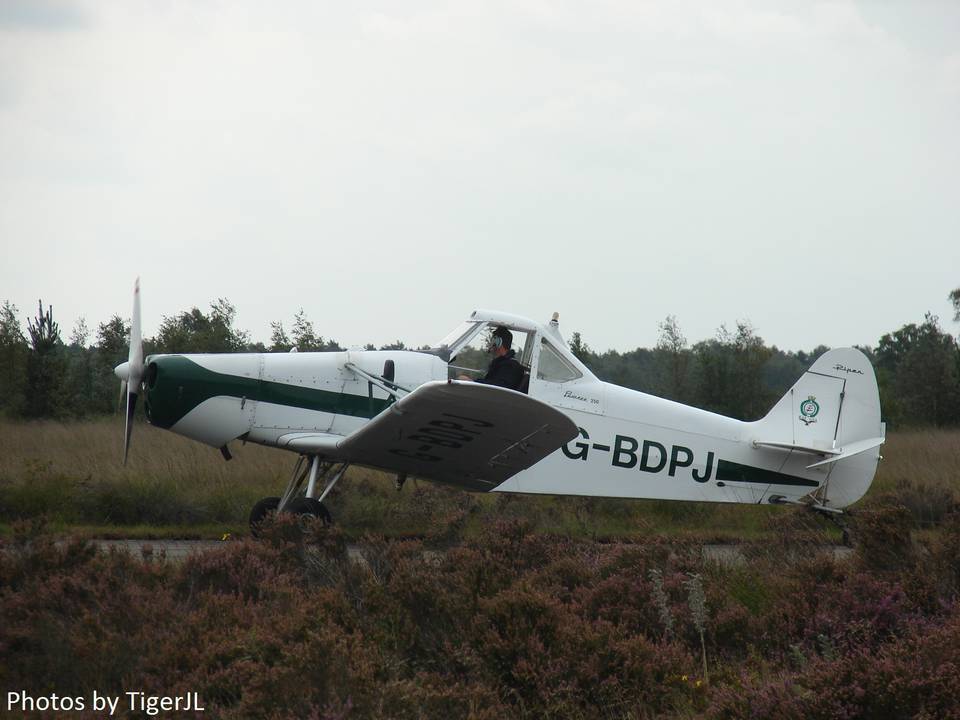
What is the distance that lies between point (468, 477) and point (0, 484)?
600 centimetres

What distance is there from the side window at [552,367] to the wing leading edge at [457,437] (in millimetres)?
1044

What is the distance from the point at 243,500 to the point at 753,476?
613cm

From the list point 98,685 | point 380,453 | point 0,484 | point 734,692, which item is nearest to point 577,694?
point 734,692

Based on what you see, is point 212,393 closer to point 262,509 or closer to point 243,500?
point 262,509

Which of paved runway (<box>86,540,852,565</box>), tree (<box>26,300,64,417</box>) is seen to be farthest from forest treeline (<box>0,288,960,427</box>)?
paved runway (<box>86,540,852,565</box>)

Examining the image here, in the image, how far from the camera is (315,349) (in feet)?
57.2

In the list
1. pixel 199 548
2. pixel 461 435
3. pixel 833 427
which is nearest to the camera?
pixel 461 435

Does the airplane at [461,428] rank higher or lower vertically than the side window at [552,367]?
lower

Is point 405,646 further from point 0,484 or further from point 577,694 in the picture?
point 0,484

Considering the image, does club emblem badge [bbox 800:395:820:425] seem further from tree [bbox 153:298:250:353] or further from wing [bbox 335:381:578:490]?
tree [bbox 153:298:250:353]

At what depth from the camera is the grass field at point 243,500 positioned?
11.0 meters

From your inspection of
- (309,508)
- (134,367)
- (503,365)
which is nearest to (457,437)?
(503,365)

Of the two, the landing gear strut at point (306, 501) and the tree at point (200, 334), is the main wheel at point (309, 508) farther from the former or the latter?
the tree at point (200, 334)

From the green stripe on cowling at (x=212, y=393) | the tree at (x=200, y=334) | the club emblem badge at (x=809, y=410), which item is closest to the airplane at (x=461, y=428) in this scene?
the green stripe on cowling at (x=212, y=393)
